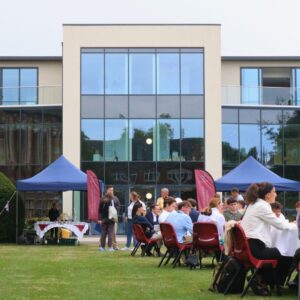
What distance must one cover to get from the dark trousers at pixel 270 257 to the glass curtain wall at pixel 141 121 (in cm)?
2669

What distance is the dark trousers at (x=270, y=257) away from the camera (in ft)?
31.9

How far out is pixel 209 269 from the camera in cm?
1414

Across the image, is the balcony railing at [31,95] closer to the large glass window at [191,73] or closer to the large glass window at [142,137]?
the large glass window at [142,137]

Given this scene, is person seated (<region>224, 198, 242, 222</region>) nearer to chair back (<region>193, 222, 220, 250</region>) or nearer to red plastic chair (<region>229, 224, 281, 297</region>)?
chair back (<region>193, 222, 220, 250</region>)

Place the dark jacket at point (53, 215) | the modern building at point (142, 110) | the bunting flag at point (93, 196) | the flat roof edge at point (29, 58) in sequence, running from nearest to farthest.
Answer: the bunting flag at point (93, 196) < the dark jacket at point (53, 215) < the modern building at point (142, 110) < the flat roof edge at point (29, 58)

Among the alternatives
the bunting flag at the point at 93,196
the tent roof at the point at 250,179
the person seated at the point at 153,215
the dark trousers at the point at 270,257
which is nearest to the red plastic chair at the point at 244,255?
the dark trousers at the point at 270,257

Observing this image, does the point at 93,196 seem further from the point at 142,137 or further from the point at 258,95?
the point at 258,95

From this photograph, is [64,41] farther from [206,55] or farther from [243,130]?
[243,130]

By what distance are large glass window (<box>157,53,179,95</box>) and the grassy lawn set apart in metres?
20.6

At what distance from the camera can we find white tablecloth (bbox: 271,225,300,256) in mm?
10172

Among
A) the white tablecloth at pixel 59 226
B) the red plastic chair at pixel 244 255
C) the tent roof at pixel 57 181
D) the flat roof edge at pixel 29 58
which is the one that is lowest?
the white tablecloth at pixel 59 226

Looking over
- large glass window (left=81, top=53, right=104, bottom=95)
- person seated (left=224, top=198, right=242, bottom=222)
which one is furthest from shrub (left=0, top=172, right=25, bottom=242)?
person seated (left=224, top=198, right=242, bottom=222)

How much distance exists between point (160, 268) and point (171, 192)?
22611 millimetres

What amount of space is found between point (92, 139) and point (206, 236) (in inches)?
929
